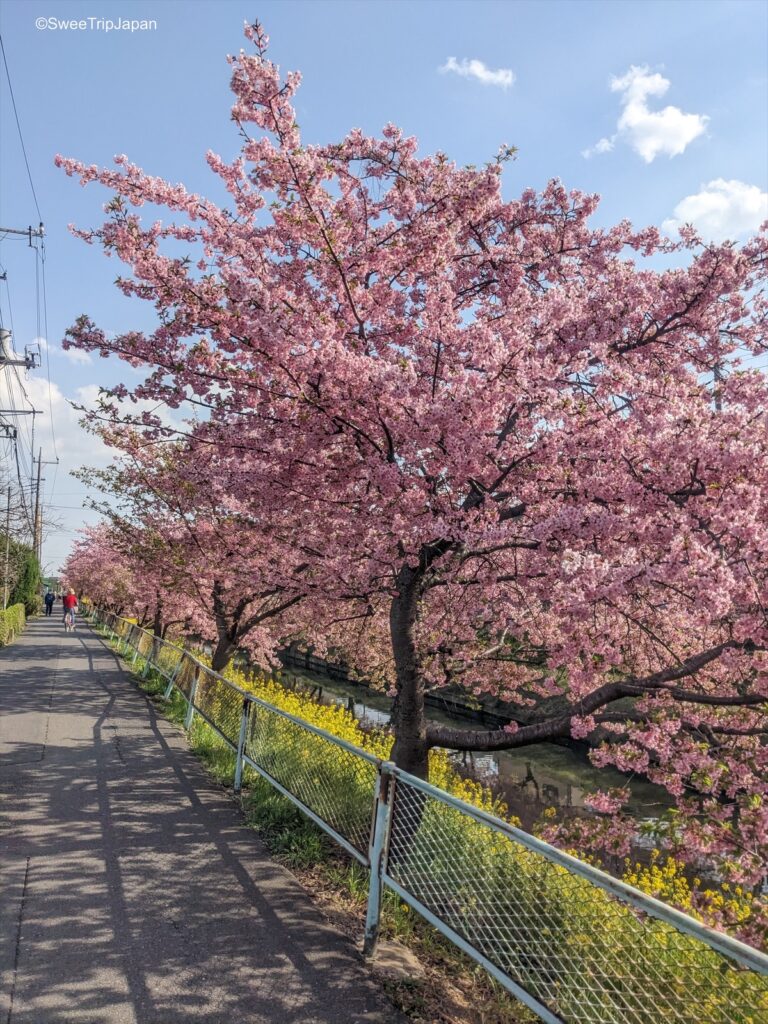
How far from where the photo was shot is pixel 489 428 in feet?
15.3

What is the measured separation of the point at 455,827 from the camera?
4.29 metres

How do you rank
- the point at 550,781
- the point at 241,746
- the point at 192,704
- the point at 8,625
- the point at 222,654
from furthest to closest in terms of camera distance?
the point at 8,625 → the point at 550,781 → the point at 222,654 → the point at 192,704 → the point at 241,746

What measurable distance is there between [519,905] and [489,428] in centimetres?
292

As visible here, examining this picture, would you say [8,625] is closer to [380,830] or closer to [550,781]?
[550,781]

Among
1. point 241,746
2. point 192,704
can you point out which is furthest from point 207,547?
point 241,746

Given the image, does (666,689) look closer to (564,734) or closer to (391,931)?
(564,734)

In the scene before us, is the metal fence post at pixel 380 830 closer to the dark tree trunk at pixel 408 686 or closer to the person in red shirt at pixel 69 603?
the dark tree trunk at pixel 408 686

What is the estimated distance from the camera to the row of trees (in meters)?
4.28

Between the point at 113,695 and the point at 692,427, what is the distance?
14.0 meters

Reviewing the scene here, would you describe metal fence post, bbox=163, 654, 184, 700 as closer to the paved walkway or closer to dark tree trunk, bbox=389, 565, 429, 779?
the paved walkway

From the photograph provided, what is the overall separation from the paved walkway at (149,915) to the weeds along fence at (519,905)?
548mm

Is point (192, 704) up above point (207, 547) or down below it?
below

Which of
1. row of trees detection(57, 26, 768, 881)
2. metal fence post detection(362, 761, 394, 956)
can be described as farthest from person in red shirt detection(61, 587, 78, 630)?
metal fence post detection(362, 761, 394, 956)

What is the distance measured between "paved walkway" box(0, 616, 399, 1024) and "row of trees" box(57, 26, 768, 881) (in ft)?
6.33
